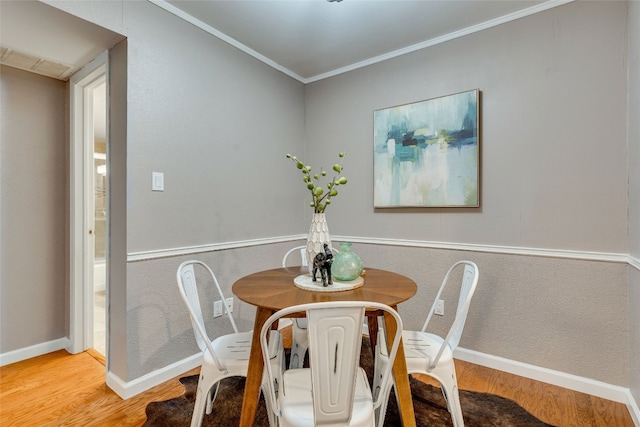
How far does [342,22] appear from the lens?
2189mm

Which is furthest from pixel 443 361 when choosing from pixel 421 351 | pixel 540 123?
pixel 540 123

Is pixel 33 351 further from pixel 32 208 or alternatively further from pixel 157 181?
pixel 157 181

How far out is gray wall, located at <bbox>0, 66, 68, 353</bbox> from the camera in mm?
2254

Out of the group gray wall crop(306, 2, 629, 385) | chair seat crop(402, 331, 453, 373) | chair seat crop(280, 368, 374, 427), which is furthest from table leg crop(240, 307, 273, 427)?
gray wall crop(306, 2, 629, 385)

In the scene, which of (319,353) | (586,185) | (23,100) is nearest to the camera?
(319,353)

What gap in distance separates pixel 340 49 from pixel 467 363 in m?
2.55

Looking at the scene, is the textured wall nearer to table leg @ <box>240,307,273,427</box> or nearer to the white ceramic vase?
the white ceramic vase

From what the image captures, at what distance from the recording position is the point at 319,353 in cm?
97

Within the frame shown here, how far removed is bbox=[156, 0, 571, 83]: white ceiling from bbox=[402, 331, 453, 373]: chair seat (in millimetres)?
1986

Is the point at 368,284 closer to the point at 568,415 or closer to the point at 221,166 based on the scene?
the point at 568,415

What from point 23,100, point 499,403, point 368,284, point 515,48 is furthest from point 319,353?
point 23,100

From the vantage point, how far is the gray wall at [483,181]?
182 centimetres

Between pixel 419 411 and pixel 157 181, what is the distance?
78.5 inches

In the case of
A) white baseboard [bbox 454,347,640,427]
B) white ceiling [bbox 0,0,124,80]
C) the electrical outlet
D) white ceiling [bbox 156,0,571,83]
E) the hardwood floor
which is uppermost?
white ceiling [bbox 156,0,571,83]
